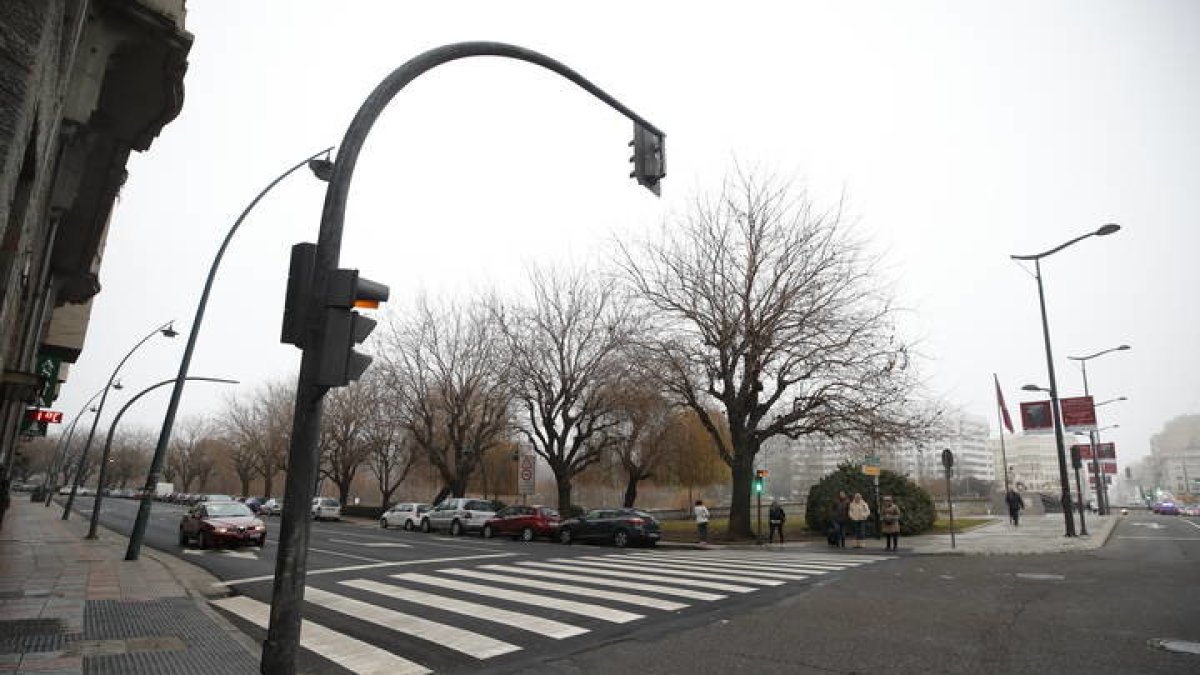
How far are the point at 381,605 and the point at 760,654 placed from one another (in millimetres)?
5661

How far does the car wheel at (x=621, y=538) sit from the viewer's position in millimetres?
21466

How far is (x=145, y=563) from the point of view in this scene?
13.9 metres

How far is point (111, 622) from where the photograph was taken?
752 centimetres

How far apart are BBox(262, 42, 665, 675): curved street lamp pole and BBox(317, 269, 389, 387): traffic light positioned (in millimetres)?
58

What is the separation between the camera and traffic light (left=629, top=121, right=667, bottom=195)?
306 inches

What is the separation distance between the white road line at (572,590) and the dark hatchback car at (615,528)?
31.0 feet

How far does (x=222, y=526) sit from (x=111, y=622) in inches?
485

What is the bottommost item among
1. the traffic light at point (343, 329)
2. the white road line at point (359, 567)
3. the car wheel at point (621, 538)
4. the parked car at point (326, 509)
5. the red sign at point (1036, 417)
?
the parked car at point (326, 509)

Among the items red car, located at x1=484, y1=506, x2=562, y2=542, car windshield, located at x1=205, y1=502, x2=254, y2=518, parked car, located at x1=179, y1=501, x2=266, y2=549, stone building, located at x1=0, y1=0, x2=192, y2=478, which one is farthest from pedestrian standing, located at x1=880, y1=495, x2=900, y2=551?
car windshield, located at x1=205, y1=502, x2=254, y2=518

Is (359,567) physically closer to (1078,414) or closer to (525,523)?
(525,523)

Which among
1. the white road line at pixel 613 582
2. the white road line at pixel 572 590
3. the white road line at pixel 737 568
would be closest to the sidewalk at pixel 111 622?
the white road line at pixel 572 590

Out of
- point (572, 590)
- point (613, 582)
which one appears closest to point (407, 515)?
point (613, 582)

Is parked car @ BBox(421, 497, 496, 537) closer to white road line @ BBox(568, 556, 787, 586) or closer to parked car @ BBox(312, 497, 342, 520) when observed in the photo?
white road line @ BBox(568, 556, 787, 586)

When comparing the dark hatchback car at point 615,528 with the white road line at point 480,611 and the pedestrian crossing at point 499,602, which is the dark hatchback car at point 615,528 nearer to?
the pedestrian crossing at point 499,602
